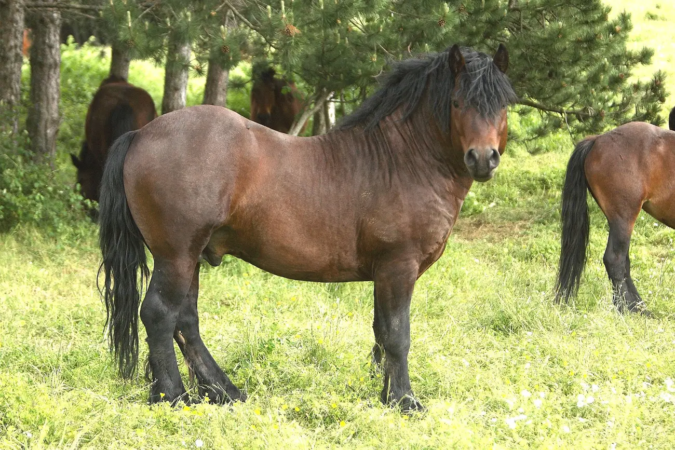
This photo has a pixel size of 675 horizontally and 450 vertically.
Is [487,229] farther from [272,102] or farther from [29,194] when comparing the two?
[29,194]

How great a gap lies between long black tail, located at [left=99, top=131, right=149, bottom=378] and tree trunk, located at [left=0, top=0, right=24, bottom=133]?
4.61m

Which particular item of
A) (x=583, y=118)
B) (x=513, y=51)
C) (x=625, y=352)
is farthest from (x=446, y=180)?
(x=583, y=118)

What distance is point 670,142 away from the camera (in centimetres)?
681

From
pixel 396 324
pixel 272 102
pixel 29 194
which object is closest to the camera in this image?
Answer: pixel 396 324

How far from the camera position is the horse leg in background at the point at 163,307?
413cm

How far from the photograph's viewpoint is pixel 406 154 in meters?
4.44

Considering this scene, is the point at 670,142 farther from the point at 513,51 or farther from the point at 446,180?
the point at 446,180

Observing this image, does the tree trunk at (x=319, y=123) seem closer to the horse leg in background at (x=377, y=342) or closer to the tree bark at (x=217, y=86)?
the tree bark at (x=217, y=86)

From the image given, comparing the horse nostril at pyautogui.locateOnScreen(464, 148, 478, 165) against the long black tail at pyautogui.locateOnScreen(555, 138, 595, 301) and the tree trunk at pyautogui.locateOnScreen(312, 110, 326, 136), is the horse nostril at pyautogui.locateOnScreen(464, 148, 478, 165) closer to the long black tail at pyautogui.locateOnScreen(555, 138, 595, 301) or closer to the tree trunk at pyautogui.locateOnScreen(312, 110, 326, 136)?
the long black tail at pyautogui.locateOnScreen(555, 138, 595, 301)

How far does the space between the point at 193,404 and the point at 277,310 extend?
79.0 inches

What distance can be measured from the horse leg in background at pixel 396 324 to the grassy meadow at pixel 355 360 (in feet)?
0.45

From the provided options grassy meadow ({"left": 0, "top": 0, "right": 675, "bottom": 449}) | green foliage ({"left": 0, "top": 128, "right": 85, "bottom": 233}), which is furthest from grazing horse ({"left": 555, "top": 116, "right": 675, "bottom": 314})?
green foliage ({"left": 0, "top": 128, "right": 85, "bottom": 233})

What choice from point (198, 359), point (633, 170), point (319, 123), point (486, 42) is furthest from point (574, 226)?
point (319, 123)

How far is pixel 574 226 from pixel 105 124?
19.1 ft
